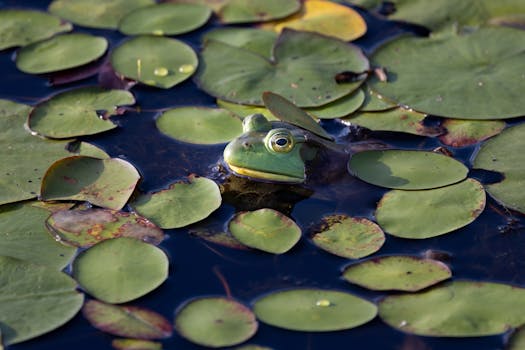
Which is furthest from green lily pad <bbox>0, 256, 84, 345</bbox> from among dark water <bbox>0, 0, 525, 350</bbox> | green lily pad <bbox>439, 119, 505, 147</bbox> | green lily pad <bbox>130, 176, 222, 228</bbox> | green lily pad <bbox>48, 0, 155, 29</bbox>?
A: green lily pad <bbox>48, 0, 155, 29</bbox>

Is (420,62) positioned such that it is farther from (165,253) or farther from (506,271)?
(165,253)

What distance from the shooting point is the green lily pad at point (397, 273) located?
479 cm

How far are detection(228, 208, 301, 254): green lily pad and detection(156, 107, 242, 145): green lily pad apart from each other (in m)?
0.85

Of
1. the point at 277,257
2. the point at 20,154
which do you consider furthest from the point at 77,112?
the point at 277,257

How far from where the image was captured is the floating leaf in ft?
23.0

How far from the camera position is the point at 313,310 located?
15.1 ft

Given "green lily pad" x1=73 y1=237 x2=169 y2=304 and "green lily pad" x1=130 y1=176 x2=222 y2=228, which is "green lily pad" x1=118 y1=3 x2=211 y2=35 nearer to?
"green lily pad" x1=130 y1=176 x2=222 y2=228

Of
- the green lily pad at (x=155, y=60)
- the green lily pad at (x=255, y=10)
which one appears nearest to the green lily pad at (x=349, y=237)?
the green lily pad at (x=155, y=60)

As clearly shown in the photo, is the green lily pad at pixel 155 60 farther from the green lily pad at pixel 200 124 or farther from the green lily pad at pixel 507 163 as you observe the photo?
the green lily pad at pixel 507 163

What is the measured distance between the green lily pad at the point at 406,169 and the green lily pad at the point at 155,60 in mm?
1562

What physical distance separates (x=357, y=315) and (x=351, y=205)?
1.04 metres

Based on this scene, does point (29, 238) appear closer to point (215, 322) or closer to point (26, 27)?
point (215, 322)

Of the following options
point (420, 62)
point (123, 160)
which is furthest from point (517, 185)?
point (123, 160)

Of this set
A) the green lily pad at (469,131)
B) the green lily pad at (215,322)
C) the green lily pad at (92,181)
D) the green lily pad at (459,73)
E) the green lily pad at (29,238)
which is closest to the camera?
the green lily pad at (215,322)
